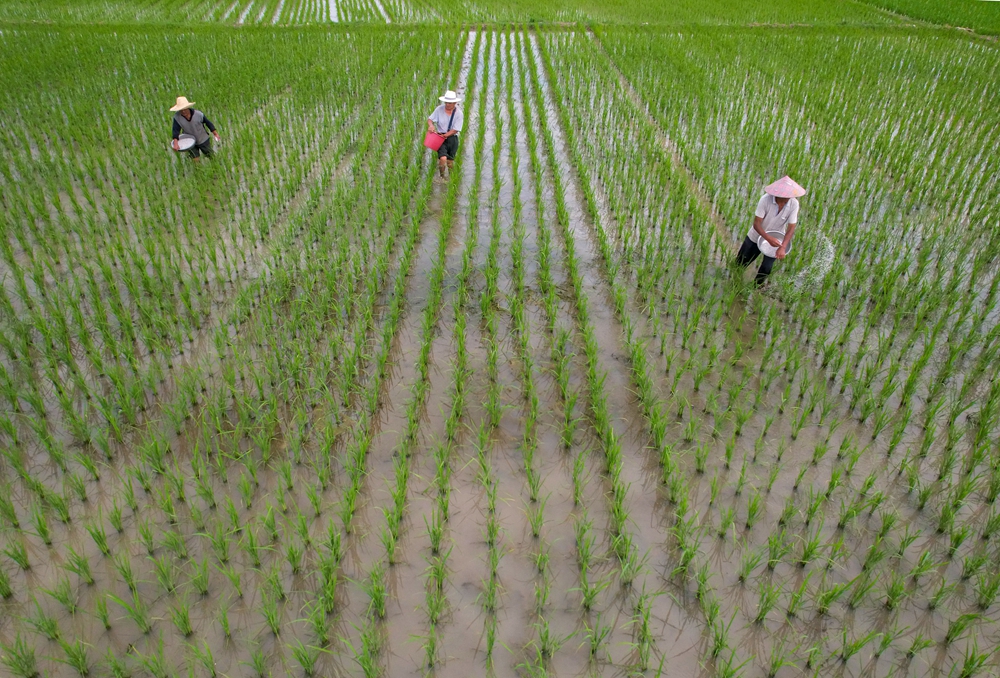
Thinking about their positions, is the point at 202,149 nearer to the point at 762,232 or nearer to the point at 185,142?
the point at 185,142

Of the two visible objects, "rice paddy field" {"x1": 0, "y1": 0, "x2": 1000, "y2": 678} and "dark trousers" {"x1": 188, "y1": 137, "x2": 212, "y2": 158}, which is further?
"dark trousers" {"x1": 188, "y1": 137, "x2": 212, "y2": 158}

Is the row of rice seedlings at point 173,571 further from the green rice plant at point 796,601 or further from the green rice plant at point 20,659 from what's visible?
the green rice plant at point 796,601

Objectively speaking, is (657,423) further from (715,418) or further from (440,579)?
(440,579)

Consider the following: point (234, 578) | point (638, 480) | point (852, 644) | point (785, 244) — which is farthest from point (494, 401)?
point (785, 244)

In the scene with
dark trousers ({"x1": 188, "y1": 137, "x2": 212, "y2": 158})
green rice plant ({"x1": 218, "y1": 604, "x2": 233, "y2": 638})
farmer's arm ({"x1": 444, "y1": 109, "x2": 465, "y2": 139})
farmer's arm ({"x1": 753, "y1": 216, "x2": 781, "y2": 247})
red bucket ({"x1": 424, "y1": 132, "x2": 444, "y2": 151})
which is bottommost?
green rice plant ({"x1": 218, "y1": 604, "x2": 233, "y2": 638})

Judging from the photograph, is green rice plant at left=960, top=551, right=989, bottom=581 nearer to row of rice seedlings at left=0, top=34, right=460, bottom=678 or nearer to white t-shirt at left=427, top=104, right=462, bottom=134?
row of rice seedlings at left=0, top=34, right=460, bottom=678

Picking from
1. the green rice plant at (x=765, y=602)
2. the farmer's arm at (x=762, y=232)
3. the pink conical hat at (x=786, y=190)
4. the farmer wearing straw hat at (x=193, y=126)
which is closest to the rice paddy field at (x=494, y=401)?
the green rice plant at (x=765, y=602)

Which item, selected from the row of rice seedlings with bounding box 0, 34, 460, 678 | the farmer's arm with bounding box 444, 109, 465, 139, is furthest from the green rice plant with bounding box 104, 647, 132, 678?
the farmer's arm with bounding box 444, 109, 465, 139

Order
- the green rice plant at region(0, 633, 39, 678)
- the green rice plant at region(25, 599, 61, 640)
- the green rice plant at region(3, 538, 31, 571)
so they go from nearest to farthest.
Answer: the green rice plant at region(0, 633, 39, 678) → the green rice plant at region(25, 599, 61, 640) → the green rice plant at region(3, 538, 31, 571)
